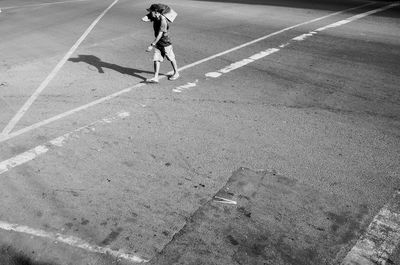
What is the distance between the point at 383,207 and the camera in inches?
203

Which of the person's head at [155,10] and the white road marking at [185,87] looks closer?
the person's head at [155,10]

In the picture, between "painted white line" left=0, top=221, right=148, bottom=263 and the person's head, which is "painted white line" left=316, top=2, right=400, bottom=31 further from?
"painted white line" left=0, top=221, right=148, bottom=263

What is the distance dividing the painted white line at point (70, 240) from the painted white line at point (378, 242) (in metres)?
2.36

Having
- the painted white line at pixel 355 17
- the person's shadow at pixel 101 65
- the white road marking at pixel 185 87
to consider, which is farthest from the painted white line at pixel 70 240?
the painted white line at pixel 355 17

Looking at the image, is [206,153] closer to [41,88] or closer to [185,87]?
[185,87]

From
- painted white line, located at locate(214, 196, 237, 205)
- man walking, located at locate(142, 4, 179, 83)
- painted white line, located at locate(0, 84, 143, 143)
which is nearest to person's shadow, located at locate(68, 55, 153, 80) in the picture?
man walking, located at locate(142, 4, 179, 83)

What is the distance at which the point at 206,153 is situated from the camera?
6555 mm

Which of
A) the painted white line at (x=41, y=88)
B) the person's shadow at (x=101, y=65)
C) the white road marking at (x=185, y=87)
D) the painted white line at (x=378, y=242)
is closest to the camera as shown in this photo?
the painted white line at (x=378, y=242)

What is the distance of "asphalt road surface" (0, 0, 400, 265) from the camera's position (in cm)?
471

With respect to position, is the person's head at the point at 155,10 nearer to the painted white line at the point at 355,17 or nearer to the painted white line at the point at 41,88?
the painted white line at the point at 41,88

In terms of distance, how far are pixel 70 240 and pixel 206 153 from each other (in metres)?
2.60

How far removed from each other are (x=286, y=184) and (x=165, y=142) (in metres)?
2.28

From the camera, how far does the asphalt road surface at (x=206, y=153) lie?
4707mm

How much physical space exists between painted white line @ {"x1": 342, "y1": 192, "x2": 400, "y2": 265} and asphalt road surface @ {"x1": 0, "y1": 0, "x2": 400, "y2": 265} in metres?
0.02
